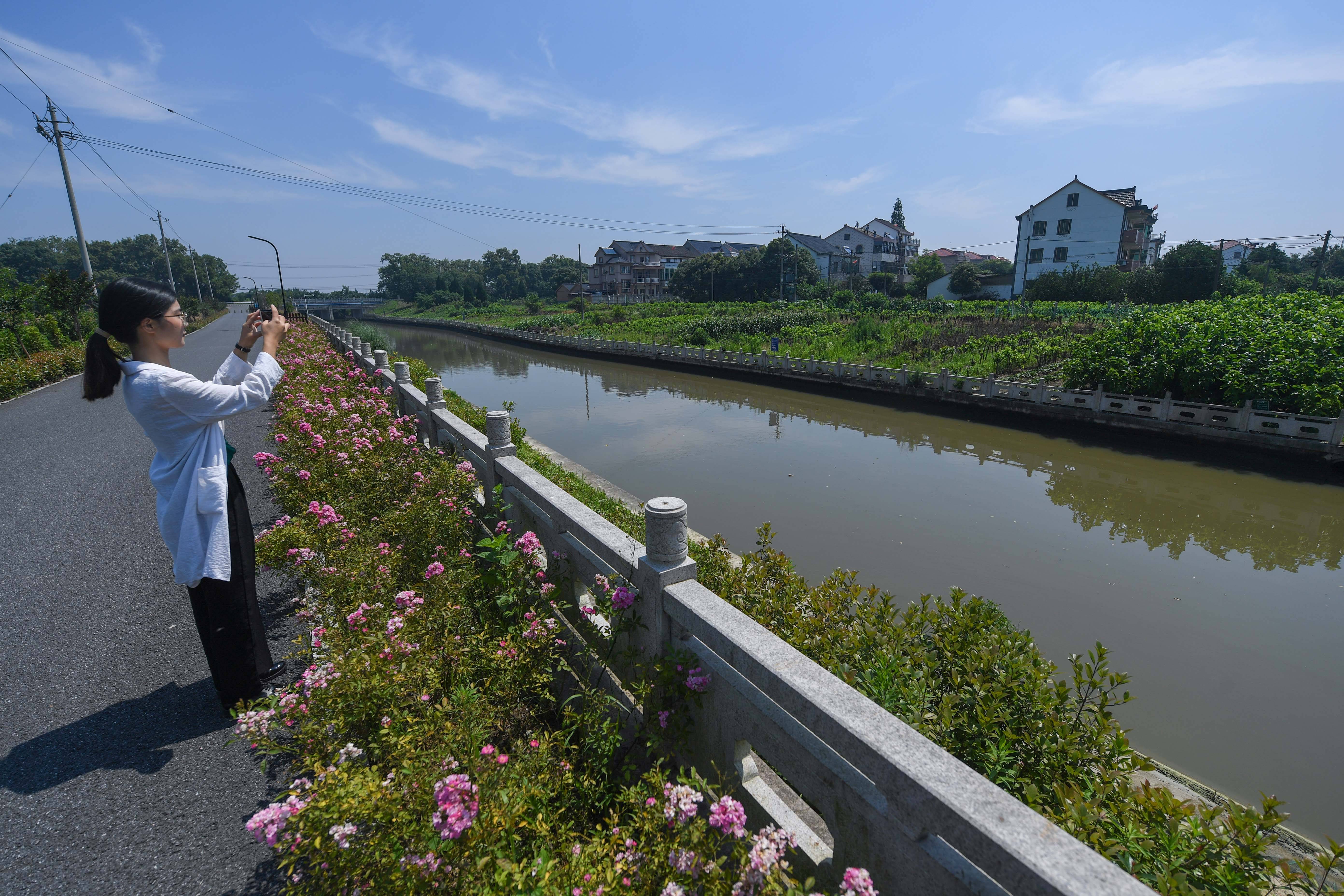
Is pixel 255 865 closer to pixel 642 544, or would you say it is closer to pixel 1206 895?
pixel 642 544

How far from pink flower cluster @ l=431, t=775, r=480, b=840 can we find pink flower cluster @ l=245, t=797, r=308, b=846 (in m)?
0.36

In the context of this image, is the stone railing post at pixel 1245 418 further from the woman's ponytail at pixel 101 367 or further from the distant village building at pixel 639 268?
the distant village building at pixel 639 268

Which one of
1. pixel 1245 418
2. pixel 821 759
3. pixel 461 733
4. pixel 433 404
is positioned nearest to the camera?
pixel 821 759

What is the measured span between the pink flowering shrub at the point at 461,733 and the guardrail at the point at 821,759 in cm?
15

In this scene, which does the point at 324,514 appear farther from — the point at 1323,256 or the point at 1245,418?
the point at 1323,256

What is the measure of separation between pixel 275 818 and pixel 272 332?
2.02 meters

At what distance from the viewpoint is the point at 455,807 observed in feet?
5.05

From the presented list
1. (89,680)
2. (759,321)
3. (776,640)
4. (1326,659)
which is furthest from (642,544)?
(759,321)

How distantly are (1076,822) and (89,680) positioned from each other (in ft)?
14.3

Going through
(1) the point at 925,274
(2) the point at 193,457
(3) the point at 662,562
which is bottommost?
(3) the point at 662,562

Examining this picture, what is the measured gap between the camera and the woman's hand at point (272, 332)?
2.61m

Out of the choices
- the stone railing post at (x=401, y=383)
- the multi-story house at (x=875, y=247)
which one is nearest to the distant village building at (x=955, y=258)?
the multi-story house at (x=875, y=247)

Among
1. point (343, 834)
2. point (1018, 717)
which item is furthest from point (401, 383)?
point (1018, 717)

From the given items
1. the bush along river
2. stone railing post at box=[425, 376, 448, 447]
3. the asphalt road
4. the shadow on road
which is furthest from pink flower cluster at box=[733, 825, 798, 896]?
stone railing post at box=[425, 376, 448, 447]
